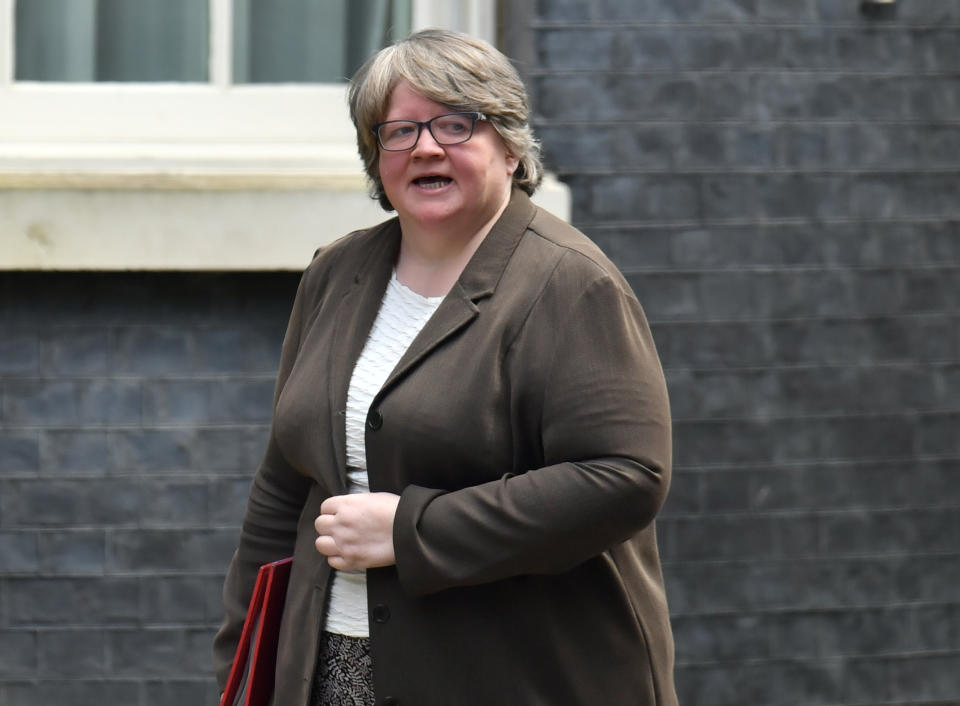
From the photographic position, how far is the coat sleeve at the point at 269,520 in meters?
2.52

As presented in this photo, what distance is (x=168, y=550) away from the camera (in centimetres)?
409

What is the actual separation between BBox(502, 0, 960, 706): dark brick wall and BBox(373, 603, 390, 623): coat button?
81.5 inches

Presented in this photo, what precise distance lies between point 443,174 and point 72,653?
96.7 inches

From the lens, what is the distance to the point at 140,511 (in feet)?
13.4

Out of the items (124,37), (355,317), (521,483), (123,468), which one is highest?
(124,37)

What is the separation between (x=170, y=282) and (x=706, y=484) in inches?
65.2

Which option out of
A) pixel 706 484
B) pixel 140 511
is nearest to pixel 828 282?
pixel 706 484

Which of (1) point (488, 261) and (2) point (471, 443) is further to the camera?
(1) point (488, 261)

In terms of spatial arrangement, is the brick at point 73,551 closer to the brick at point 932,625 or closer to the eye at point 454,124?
the eye at point 454,124

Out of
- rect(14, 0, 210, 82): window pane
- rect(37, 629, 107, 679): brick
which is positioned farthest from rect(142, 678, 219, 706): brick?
rect(14, 0, 210, 82): window pane

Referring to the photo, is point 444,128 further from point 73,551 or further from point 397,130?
point 73,551

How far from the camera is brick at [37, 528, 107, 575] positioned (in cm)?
407

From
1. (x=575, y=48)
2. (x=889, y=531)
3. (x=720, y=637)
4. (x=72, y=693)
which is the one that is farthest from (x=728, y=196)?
(x=72, y=693)

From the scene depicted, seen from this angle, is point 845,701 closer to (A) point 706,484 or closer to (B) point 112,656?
(A) point 706,484
